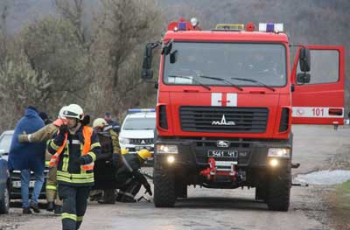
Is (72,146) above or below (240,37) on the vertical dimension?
below

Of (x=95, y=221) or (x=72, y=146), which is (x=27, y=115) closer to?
(x=95, y=221)

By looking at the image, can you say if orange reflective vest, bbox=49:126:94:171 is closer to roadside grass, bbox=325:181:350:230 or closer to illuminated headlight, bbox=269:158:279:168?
roadside grass, bbox=325:181:350:230

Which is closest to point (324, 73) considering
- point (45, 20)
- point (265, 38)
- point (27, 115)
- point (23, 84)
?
point (265, 38)

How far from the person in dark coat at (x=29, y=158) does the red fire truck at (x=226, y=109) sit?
208 centimetres

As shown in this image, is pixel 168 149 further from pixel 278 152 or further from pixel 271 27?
pixel 271 27

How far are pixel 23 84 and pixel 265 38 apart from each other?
115ft

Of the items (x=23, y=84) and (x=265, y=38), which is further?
(x=23, y=84)

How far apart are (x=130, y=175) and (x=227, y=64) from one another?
2.93 metres

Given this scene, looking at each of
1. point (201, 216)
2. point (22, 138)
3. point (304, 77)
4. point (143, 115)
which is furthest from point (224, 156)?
point (143, 115)

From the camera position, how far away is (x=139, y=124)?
107ft

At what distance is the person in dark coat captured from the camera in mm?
17016

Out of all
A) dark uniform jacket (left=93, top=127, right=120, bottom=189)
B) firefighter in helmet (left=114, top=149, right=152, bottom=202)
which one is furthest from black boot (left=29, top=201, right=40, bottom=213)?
firefighter in helmet (left=114, top=149, right=152, bottom=202)

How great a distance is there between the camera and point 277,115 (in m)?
17.5

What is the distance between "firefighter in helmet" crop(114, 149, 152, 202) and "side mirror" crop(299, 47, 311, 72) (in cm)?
354
